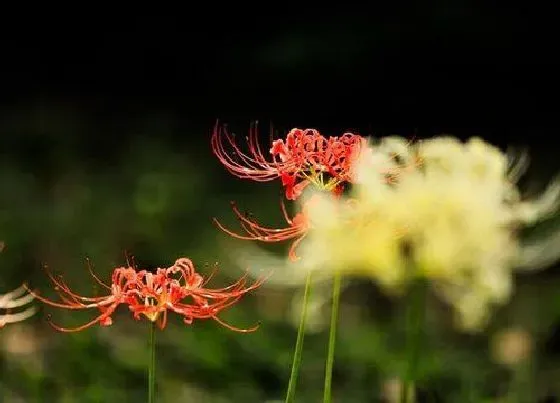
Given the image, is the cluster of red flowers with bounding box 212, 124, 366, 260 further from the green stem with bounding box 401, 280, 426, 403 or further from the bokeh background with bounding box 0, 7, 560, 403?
the bokeh background with bounding box 0, 7, 560, 403

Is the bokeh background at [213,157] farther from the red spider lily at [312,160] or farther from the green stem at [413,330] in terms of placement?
the green stem at [413,330]

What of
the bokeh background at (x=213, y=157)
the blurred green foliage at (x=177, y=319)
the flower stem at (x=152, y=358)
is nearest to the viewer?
the flower stem at (x=152, y=358)

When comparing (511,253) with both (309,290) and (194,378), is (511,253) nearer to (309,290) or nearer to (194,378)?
(309,290)

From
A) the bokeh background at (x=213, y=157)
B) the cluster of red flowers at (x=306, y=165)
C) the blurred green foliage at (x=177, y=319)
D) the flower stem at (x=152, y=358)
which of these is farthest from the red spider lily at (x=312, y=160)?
the bokeh background at (x=213, y=157)

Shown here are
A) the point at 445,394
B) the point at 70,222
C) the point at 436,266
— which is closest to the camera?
the point at 436,266

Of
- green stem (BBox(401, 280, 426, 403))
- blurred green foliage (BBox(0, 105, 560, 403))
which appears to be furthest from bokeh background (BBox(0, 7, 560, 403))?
green stem (BBox(401, 280, 426, 403))

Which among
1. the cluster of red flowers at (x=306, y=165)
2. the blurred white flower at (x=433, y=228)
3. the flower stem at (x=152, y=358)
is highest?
the cluster of red flowers at (x=306, y=165)

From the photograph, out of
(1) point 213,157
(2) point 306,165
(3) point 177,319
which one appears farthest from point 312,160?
(1) point 213,157

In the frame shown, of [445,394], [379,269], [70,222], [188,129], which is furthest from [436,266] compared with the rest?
[188,129]
